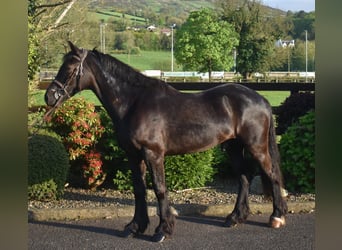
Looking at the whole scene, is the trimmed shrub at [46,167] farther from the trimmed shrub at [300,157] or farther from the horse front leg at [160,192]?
the trimmed shrub at [300,157]

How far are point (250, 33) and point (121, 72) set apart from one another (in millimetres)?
18972

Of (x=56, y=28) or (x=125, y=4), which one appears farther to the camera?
(x=125, y=4)

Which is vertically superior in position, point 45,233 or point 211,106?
point 211,106

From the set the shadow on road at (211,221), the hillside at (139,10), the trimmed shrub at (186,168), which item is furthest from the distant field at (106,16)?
the shadow on road at (211,221)

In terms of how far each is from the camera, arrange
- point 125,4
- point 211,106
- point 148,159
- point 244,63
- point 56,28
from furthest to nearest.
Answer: point 244,63, point 125,4, point 56,28, point 211,106, point 148,159

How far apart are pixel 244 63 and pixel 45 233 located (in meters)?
18.1

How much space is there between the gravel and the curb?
8.2 inches

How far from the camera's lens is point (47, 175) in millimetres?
5809

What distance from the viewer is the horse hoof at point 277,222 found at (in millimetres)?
5070

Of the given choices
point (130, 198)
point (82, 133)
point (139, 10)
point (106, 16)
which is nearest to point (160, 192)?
point (130, 198)

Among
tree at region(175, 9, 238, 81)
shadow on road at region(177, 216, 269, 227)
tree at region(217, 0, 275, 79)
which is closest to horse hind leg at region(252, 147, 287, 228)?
shadow on road at region(177, 216, 269, 227)
